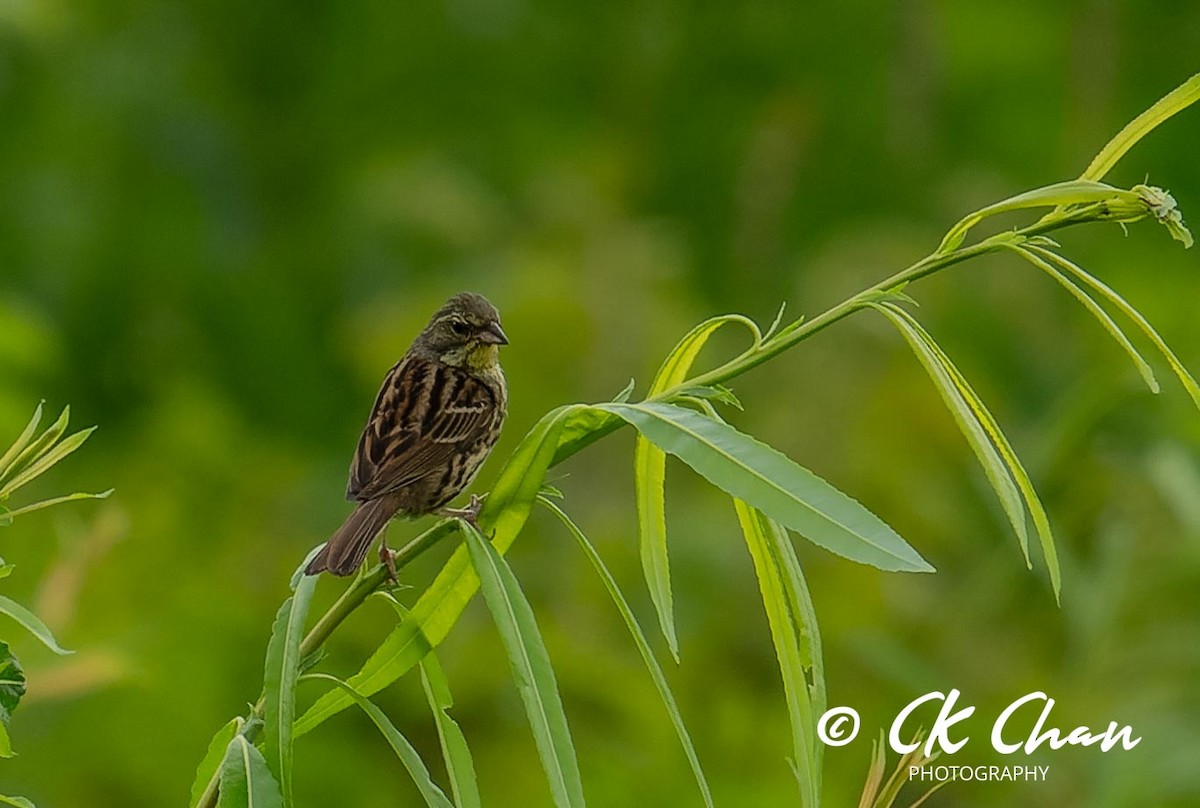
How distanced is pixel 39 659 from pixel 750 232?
4.54 metres

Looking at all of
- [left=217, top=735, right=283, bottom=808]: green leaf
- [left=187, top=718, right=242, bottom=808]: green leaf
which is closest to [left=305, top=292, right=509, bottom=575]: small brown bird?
[left=187, top=718, right=242, bottom=808]: green leaf

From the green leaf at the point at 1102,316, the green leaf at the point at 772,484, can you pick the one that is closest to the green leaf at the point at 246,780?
the green leaf at the point at 772,484

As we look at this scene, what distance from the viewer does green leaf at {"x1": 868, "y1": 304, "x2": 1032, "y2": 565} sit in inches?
67.5

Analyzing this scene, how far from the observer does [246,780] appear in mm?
1788

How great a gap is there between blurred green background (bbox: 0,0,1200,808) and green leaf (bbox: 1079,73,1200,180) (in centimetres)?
114

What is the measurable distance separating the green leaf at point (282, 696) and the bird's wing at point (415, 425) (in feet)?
3.52

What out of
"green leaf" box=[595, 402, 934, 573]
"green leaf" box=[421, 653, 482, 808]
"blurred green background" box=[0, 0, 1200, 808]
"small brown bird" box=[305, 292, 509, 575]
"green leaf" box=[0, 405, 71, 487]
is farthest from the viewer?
"blurred green background" box=[0, 0, 1200, 808]

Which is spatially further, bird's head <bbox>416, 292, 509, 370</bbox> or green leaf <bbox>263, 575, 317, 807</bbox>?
bird's head <bbox>416, 292, 509, 370</bbox>

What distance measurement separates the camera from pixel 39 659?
3.75 m

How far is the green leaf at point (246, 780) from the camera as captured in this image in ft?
5.79

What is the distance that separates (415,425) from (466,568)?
113cm

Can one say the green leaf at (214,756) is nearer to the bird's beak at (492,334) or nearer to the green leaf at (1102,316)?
the green leaf at (1102,316)

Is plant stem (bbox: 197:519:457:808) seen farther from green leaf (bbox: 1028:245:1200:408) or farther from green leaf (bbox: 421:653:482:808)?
green leaf (bbox: 1028:245:1200:408)

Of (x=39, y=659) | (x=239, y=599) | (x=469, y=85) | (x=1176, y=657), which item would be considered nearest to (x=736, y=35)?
(x=469, y=85)
